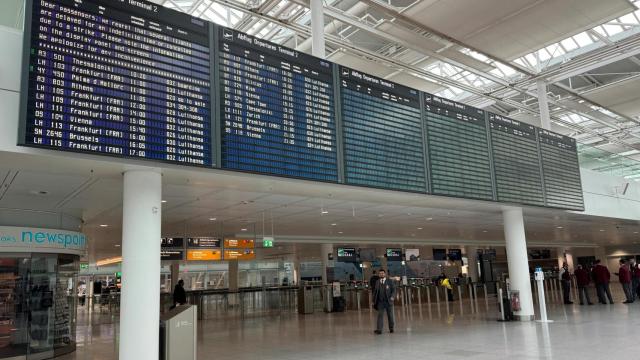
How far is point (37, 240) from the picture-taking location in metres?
9.99

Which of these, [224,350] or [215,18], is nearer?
[224,350]

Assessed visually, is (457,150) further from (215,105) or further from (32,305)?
(32,305)

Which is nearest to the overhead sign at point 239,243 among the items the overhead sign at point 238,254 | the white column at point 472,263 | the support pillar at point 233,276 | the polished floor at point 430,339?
the overhead sign at point 238,254

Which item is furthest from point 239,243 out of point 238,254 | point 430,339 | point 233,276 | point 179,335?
point 179,335

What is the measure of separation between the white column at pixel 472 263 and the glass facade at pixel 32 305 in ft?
81.6

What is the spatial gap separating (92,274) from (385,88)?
3972 centimetres

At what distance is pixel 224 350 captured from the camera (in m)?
10.2

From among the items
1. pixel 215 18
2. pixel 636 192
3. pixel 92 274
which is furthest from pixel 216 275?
pixel 636 192

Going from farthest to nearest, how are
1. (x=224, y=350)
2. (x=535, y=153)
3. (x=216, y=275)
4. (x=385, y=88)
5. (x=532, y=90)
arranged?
1. (x=216, y=275)
2. (x=532, y=90)
3. (x=535, y=153)
4. (x=224, y=350)
5. (x=385, y=88)

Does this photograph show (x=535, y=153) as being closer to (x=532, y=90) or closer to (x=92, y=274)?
(x=532, y=90)

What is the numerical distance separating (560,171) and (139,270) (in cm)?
1166

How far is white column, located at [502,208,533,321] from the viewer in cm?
1334

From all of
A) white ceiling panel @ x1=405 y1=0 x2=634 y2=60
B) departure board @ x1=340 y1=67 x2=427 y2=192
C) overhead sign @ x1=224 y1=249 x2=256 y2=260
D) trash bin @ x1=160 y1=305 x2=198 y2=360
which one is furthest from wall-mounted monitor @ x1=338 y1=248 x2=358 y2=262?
trash bin @ x1=160 y1=305 x2=198 y2=360

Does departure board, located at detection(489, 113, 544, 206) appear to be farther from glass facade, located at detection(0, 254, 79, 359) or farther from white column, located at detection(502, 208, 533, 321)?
glass facade, located at detection(0, 254, 79, 359)
